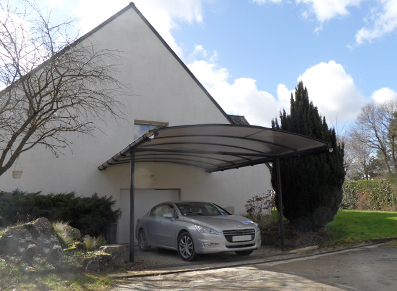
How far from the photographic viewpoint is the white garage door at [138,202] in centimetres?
1196

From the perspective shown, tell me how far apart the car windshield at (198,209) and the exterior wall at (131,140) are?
324cm

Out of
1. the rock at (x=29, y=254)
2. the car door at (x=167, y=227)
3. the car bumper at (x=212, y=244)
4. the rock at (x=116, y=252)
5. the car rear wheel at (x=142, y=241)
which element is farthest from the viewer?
the car rear wheel at (x=142, y=241)

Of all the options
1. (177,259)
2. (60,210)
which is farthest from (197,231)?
(60,210)

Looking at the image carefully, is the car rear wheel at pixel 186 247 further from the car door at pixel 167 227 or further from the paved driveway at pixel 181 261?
the car door at pixel 167 227

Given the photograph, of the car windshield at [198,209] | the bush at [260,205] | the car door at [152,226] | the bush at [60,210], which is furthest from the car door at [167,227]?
the bush at [260,205]

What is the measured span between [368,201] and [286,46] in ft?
39.9

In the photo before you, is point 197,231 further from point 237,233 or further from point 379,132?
point 379,132

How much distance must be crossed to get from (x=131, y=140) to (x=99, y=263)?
6.21 meters

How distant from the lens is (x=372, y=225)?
1099 centimetres

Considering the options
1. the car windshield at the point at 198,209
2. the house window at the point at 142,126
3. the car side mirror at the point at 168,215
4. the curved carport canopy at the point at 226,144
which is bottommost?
the car side mirror at the point at 168,215

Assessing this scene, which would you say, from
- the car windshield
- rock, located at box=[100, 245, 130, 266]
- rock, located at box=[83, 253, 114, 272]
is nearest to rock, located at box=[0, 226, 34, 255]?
rock, located at box=[83, 253, 114, 272]

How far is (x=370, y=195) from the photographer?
17797 mm

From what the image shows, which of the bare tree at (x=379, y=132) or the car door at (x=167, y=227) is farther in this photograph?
the bare tree at (x=379, y=132)

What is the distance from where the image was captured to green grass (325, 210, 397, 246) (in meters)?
9.56
